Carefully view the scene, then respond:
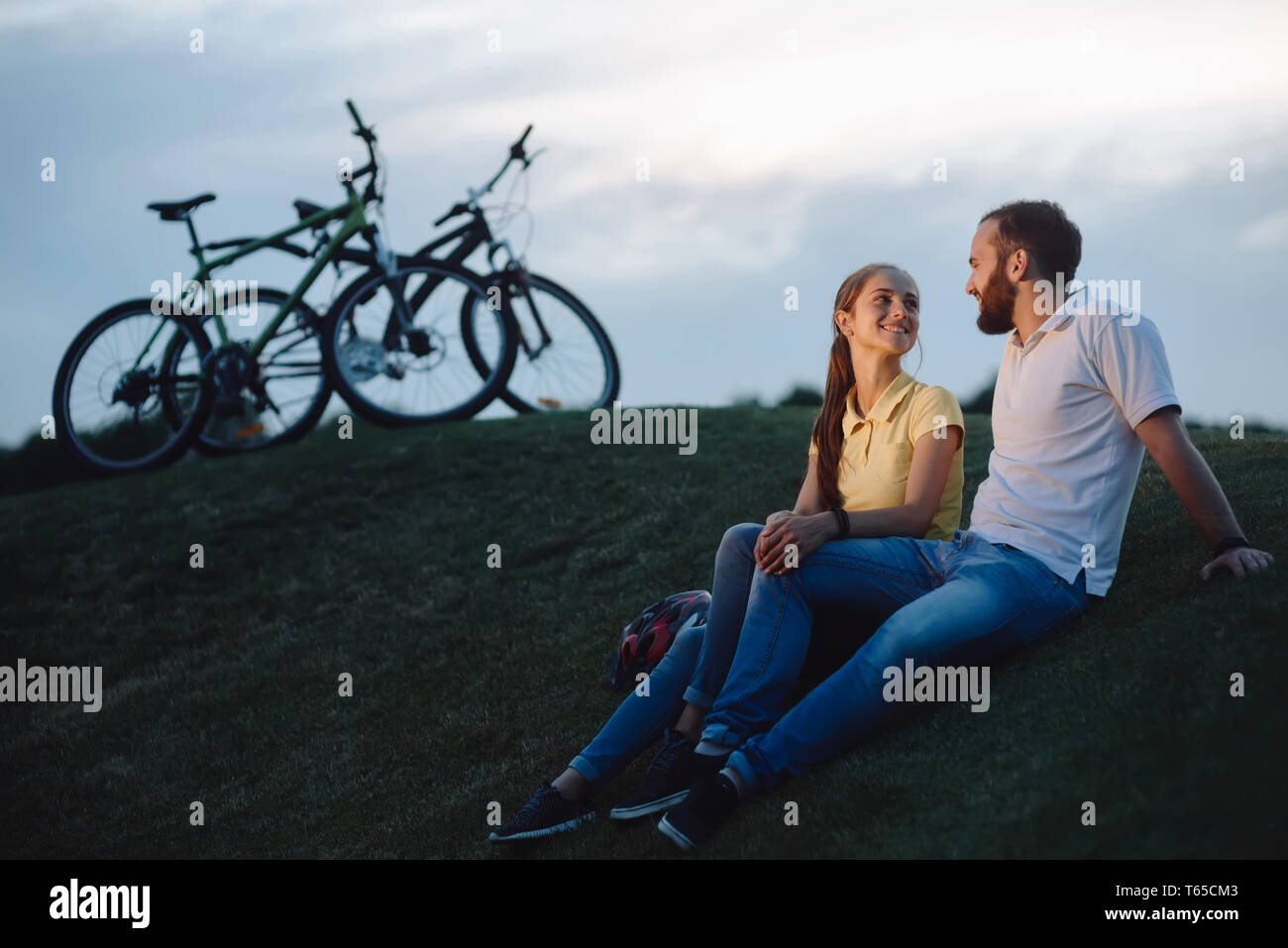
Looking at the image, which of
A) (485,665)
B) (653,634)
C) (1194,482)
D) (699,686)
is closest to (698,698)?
(699,686)

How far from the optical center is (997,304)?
359 cm

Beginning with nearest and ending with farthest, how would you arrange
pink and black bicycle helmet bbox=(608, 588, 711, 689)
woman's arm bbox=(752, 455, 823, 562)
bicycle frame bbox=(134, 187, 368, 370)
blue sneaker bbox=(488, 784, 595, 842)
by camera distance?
blue sneaker bbox=(488, 784, 595, 842) → woman's arm bbox=(752, 455, 823, 562) → pink and black bicycle helmet bbox=(608, 588, 711, 689) → bicycle frame bbox=(134, 187, 368, 370)

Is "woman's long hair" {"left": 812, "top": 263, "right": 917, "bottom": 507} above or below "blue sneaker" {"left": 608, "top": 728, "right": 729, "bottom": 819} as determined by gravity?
above

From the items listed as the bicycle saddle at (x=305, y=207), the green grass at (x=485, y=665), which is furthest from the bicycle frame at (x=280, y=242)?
the green grass at (x=485, y=665)

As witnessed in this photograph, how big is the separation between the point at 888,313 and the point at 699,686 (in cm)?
124

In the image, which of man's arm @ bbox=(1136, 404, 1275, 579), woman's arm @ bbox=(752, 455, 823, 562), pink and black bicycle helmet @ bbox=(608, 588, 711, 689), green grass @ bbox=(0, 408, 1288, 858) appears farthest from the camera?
pink and black bicycle helmet @ bbox=(608, 588, 711, 689)

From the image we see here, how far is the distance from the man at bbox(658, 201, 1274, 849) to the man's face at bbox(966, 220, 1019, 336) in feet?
0.33

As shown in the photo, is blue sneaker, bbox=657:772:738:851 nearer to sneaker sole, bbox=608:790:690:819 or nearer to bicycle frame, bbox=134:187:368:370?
sneaker sole, bbox=608:790:690:819

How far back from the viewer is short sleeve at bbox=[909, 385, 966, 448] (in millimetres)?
3416

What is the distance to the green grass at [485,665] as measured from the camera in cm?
276

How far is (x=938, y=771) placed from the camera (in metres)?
3.00

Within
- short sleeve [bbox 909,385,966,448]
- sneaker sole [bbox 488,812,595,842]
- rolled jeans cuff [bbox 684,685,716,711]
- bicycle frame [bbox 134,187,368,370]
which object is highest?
bicycle frame [bbox 134,187,368,370]

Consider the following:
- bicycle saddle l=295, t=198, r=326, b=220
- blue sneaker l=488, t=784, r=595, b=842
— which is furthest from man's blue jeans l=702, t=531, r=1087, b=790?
bicycle saddle l=295, t=198, r=326, b=220
